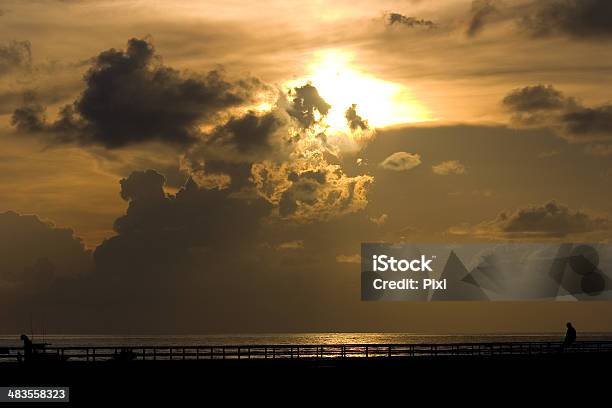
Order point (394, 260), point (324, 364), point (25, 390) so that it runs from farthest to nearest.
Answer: point (394, 260) < point (324, 364) < point (25, 390)

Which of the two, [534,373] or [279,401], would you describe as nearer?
[279,401]

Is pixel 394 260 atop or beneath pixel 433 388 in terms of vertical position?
atop

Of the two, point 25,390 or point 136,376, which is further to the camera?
point 136,376

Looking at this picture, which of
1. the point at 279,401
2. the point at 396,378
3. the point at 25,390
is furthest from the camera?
the point at 396,378

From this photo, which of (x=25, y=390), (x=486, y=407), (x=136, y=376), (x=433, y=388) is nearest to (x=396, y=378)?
(x=433, y=388)

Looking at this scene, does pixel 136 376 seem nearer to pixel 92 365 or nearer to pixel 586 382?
pixel 92 365

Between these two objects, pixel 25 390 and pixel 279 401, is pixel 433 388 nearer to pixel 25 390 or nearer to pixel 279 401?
pixel 279 401

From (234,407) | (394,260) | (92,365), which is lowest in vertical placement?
(234,407)

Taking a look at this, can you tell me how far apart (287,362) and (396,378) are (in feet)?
22.1

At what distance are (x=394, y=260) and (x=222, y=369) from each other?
20914mm

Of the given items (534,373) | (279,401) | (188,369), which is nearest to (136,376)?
(188,369)

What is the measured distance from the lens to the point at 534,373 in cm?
5238

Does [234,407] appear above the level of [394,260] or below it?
below

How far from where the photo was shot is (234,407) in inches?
1763
